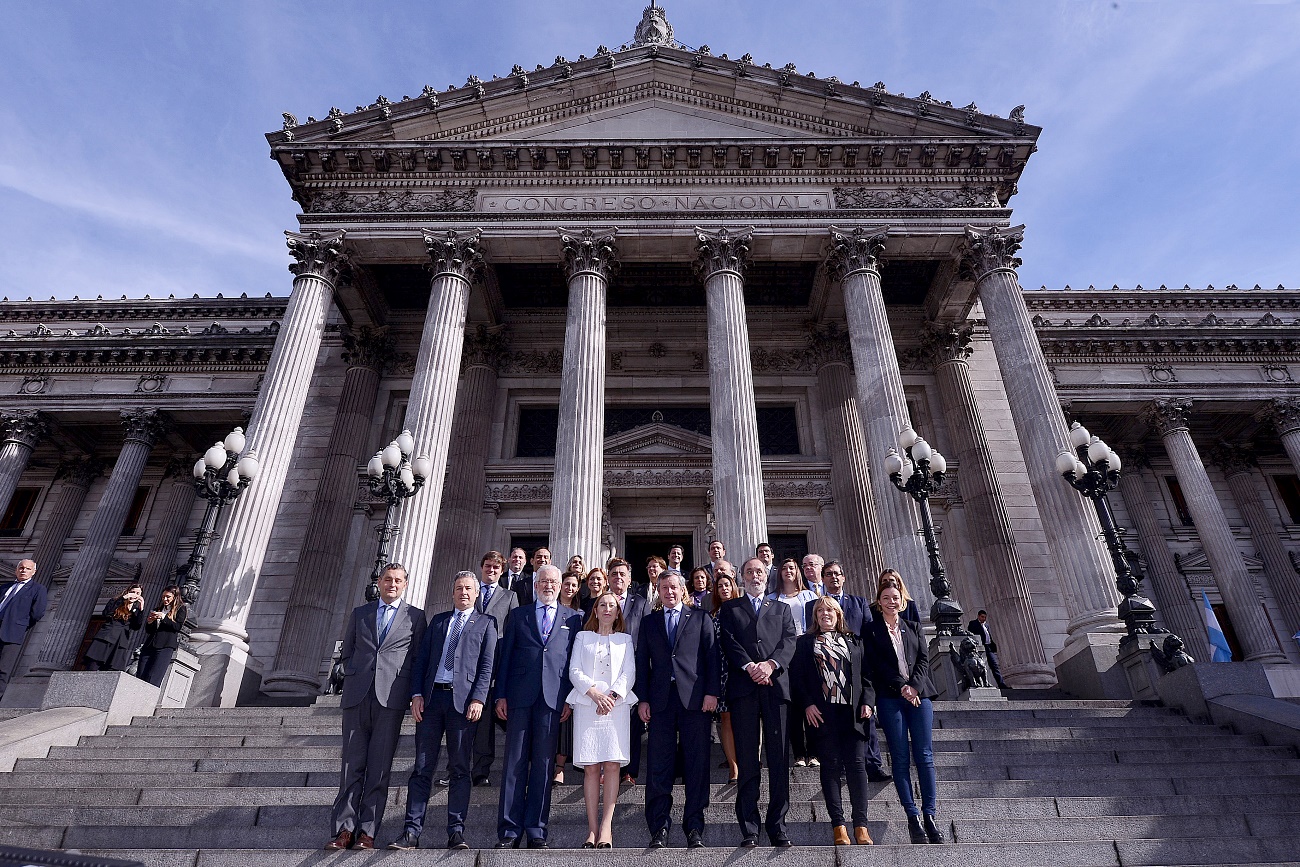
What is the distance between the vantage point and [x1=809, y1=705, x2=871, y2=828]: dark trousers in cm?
609

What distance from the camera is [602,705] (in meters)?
6.09

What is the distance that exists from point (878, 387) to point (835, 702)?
11530mm

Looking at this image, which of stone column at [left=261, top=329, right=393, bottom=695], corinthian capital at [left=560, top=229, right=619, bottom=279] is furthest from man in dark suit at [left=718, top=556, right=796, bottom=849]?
stone column at [left=261, top=329, right=393, bottom=695]

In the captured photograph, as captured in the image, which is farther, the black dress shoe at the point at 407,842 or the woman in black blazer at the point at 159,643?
the woman in black blazer at the point at 159,643

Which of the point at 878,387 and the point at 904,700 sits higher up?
the point at 878,387

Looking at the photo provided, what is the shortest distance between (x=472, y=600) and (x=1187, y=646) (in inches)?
877

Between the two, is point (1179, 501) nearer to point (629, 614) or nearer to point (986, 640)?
point (986, 640)

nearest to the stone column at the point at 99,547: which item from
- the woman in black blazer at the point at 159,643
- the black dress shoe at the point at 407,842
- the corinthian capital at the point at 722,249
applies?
the woman in black blazer at the point at 159,643

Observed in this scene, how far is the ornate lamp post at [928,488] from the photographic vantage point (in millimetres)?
12156

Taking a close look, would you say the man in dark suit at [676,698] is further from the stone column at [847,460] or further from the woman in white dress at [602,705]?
the stone column at [847,460]

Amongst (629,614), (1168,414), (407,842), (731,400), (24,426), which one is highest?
(24,426)

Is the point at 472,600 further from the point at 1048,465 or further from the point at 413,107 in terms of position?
the point at 413,107

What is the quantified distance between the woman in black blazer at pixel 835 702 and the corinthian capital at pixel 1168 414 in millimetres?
21936

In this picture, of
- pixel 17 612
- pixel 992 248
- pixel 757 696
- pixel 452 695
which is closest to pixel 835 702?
pixel 757 696
